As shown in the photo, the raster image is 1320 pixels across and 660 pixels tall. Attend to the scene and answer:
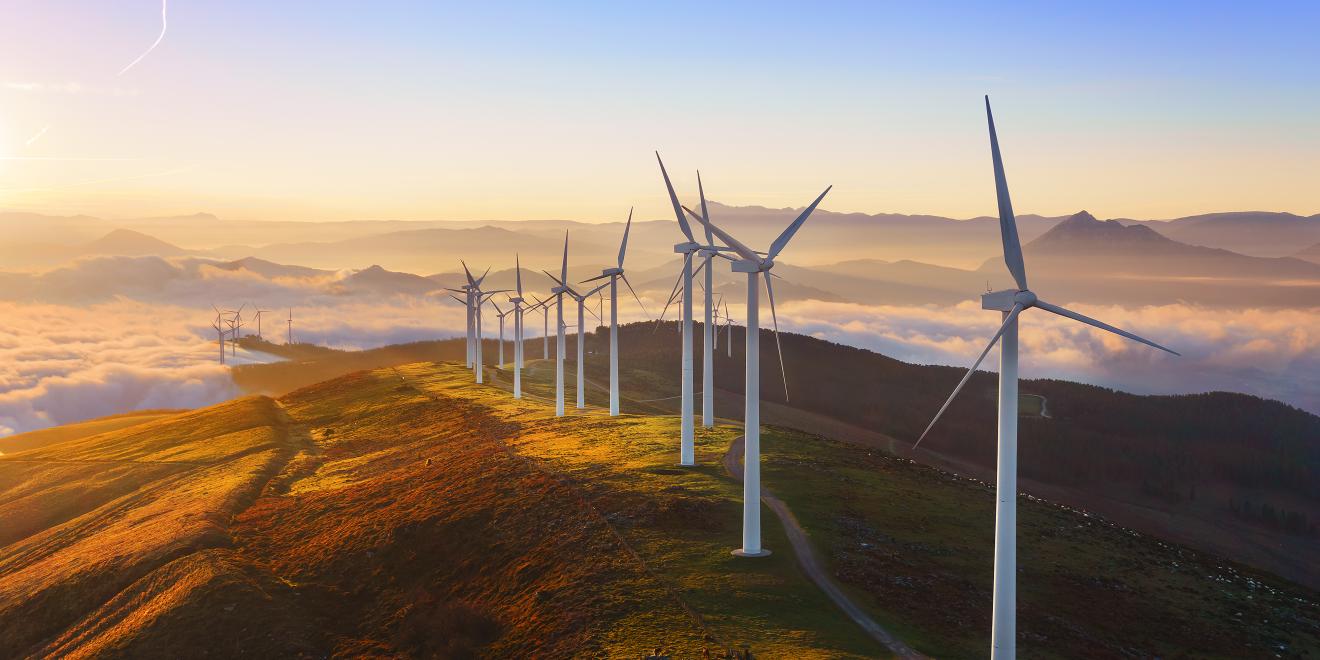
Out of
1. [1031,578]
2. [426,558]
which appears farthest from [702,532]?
[1031,578]

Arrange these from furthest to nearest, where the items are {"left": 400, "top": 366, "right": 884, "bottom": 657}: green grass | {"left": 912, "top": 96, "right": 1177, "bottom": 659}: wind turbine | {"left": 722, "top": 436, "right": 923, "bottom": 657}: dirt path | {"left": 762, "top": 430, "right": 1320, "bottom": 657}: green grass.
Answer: {"left": 762, "top": 430, "right": 1320, "bottom": 657}: green grass < {"left": 400, "top": 366, "right": 884, "bottom": 657}: green grass < {"left": 722, "top": 436, "right": 923, "bottom": 657}: dirt path < {"left": 912, "top": 96, "right": 1177, "bottom": 659}: wind turbine

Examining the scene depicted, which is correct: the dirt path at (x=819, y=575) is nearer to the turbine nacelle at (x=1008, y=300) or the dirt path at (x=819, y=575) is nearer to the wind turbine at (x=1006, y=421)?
the wind turbine at (x=1006, y=421)

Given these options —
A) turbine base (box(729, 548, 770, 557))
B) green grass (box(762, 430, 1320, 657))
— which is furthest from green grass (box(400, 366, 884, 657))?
green grass (box(762, 430, 1320, 657))

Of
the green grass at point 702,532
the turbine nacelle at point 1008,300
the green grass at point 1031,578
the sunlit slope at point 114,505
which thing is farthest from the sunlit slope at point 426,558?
the turbine nacelle at point 1008,300

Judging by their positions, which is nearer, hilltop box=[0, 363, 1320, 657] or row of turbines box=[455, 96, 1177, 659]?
row of turbines box=[455, 96, 1177, 659]

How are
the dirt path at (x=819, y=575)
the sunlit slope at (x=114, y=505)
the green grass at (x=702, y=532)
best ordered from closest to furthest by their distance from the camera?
the dirt path at (x=819, y=575) < the green grass at (x=702, y=532) < the sunlit slope at (x=114, y=505)

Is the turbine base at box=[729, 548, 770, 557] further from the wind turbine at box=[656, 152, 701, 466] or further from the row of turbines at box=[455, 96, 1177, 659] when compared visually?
the wind turbine at box=[656, 152, 701, 466]

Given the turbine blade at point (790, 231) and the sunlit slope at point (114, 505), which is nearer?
the turbine blade at point (790, 231)
